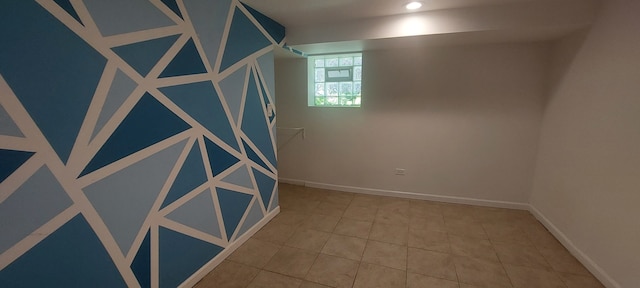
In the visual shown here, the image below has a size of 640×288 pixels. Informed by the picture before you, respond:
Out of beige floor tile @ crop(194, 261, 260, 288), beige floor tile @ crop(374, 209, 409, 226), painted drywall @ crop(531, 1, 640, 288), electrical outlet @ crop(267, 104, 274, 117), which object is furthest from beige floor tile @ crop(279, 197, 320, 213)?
painted drywall @ crop(531, 1, 640, 288)

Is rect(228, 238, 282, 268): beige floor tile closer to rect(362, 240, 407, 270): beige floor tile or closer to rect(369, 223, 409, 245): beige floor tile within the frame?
rect(362, 240, 407, 270): beige floor tile

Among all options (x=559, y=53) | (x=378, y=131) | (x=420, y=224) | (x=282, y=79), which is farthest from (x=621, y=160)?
(x=282, y=79)

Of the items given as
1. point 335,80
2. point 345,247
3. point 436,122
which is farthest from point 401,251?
point 335,80

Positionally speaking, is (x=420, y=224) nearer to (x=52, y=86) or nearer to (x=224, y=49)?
(x=224, y=49)

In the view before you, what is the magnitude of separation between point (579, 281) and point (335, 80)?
3319 millimetres

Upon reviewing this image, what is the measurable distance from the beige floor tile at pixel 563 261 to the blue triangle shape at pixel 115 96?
136 inches

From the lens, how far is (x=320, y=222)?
2.99 m

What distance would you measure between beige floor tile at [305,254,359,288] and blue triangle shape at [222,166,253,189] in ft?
3.27

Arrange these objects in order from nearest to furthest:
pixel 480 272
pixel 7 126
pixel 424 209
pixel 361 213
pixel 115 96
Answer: pixel 7 126, pixel 115 96, pixel 480 272, pixel 361 213, pixel 424 209

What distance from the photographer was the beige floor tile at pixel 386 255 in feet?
7.31

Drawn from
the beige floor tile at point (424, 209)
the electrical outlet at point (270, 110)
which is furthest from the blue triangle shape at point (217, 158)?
the beige floor tile at point (424, 209)

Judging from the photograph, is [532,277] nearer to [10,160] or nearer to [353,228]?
[353,228]

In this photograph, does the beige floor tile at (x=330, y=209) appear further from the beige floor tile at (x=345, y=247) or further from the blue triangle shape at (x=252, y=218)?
the blue triangle shape at (x=252, y=218)

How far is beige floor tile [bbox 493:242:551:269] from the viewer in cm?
223
